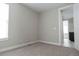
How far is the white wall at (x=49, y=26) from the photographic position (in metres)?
3.99

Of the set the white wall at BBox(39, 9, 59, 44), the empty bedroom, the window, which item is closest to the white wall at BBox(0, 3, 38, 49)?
the empty bedroom

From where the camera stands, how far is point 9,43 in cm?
284

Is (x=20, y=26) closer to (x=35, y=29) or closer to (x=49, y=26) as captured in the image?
(x=35, y=29)

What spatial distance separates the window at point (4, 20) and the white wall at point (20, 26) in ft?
0.55

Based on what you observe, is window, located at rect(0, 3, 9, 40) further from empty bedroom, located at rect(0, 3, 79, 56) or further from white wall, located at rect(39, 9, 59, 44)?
white wall, located at rect(39, 9, 59, 44)

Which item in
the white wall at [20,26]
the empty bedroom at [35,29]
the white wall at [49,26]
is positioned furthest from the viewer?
the white wall at [49,26]

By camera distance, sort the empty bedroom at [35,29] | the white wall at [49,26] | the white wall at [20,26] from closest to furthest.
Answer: the empty bedroom at [35,29] → the white wall at [20,26] → the white wall at [49,26]

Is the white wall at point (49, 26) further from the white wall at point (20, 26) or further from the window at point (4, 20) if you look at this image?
the window at point (4, 20)

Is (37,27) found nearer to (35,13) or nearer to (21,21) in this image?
(35,13)

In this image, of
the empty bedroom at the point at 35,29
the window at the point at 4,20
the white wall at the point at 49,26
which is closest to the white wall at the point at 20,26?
the empty bedroom at the point at 35,29

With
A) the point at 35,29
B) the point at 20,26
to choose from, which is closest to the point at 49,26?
the point at 35,29

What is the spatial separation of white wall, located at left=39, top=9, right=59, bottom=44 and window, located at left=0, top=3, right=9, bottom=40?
268 cm

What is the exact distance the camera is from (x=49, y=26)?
4406mm

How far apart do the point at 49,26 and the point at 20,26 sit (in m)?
2.01
